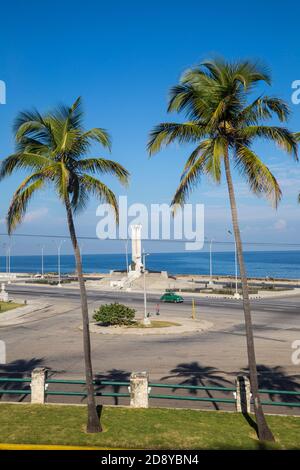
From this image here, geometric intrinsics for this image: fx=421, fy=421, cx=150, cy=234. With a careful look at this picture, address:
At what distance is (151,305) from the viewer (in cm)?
5306

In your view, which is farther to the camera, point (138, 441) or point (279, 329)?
point (279, 329)

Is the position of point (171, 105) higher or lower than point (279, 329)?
higher

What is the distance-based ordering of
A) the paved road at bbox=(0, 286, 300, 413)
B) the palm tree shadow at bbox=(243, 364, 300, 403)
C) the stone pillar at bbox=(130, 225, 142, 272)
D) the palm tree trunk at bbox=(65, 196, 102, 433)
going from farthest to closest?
the stone pillar at bbox=(130, 225, 142, 272), the paved road at bbox=(0, 286, 300, 413), the palm tree shadow at bbox=(243, 364, 300, 403), the palm tree trunk at bbox=(65, 196, 102, 433)

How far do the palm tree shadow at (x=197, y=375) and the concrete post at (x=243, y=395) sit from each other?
3.03 m

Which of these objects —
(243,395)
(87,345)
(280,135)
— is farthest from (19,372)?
(280,135)

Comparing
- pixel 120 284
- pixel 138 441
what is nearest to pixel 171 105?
pixel 138 441

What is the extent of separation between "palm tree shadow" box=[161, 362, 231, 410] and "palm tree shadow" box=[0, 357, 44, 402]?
6.34m

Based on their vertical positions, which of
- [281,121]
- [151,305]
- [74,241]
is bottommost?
[151,305]

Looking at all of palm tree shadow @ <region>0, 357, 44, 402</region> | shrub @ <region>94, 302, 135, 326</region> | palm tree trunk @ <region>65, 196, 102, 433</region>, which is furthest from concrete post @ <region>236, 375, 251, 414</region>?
shrub @ <region>94, 302, 135, 326</region>

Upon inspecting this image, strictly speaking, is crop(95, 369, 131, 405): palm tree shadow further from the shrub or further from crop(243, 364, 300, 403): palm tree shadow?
the shrub

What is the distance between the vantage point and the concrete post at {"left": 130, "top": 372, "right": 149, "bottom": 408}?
14.2 metres
